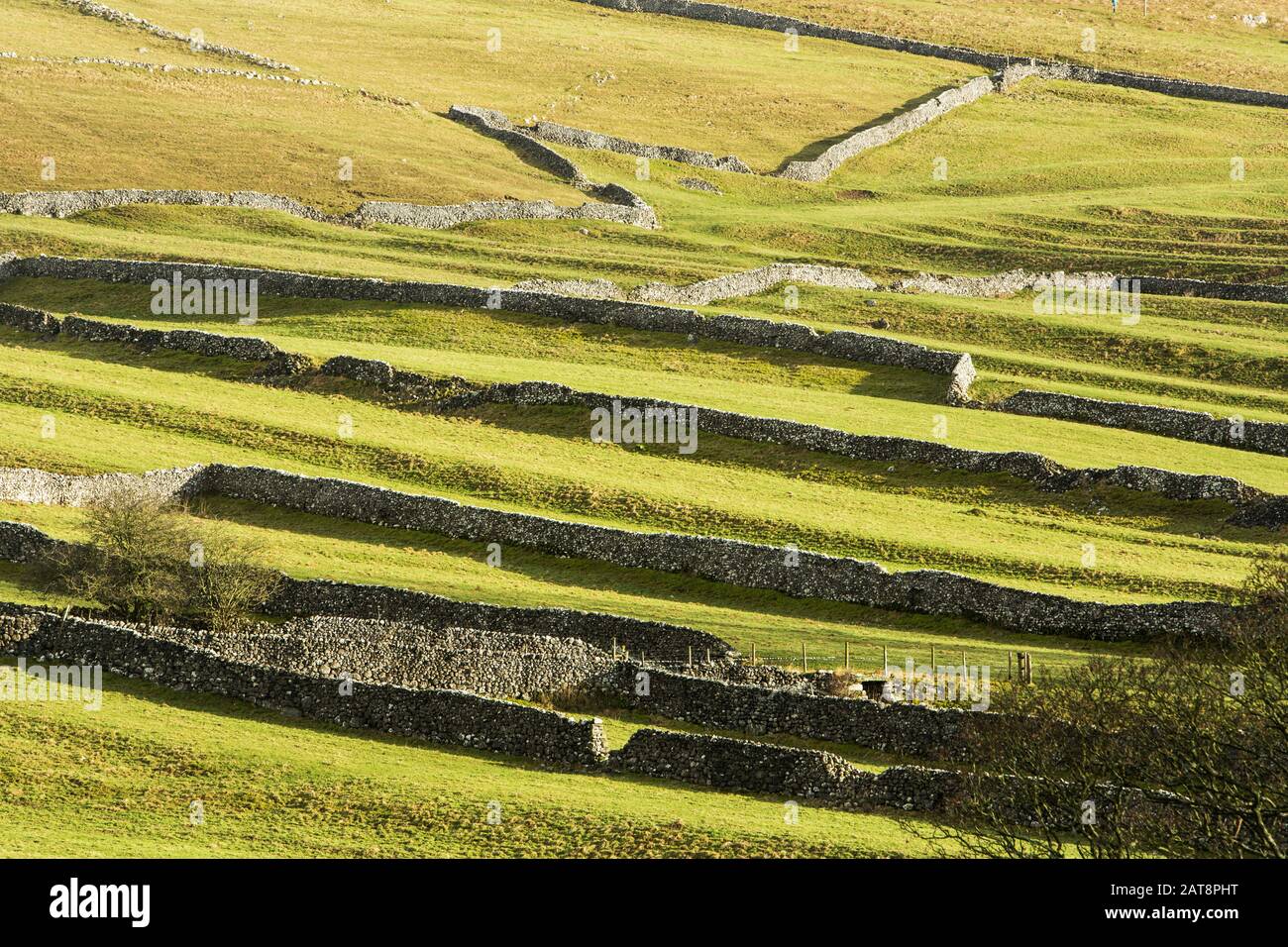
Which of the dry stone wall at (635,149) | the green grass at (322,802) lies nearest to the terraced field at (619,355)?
the green grass at (322,802)

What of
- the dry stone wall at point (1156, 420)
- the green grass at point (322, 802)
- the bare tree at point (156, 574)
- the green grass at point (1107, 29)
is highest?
the green grass at point (1107, 29)

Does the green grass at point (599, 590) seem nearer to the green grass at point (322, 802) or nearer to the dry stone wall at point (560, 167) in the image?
the green grass at point (322, 802)

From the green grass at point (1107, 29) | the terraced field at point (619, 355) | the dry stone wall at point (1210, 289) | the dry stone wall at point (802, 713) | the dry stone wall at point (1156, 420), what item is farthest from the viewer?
the green grass at point (1107, 29)

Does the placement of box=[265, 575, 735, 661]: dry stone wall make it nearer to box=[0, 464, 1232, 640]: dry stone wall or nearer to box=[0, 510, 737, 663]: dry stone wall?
box=[0, 510, 737, 663]: dry stone wall

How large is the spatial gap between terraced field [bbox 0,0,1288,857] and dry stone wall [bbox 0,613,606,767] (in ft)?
2.26

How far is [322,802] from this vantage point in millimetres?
28234

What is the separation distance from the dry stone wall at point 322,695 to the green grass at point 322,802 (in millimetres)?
505

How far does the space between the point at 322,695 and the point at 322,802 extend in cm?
580

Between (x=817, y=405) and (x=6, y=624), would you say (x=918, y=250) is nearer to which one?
(x=817, y=405)

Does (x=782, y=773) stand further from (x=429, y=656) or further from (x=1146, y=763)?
(x=429, y=656)

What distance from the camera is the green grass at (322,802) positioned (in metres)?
25.8

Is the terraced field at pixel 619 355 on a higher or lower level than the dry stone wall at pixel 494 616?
higher

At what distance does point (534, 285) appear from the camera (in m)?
72.2
